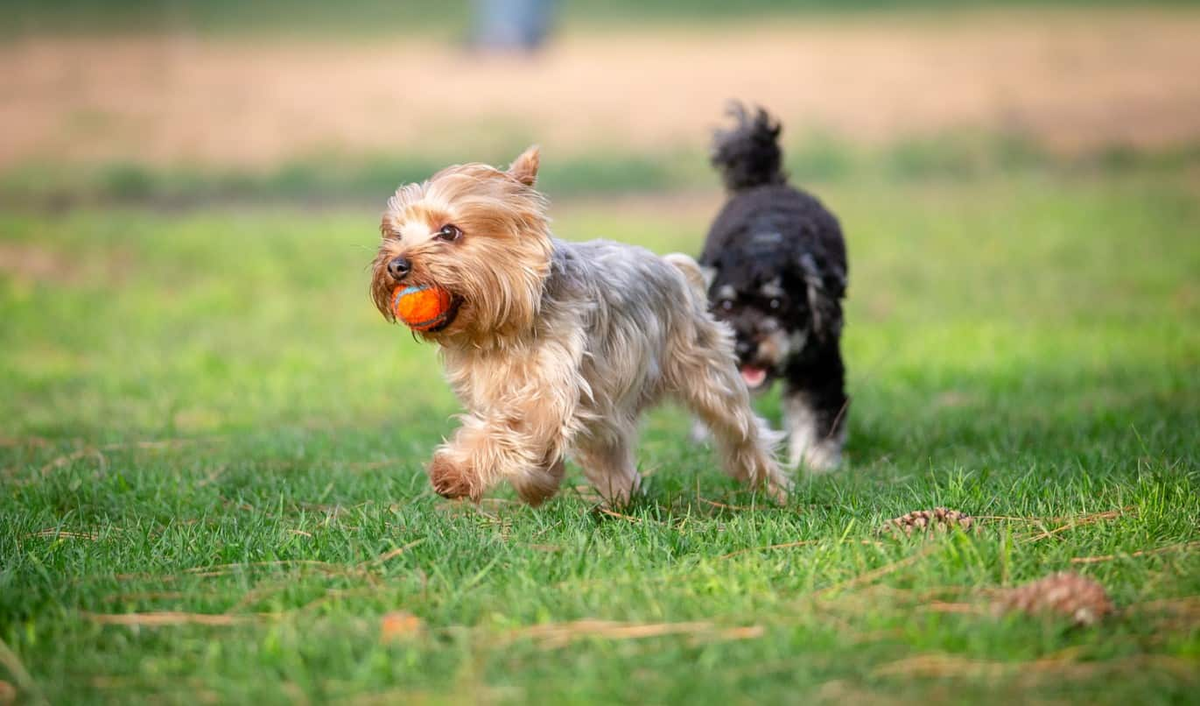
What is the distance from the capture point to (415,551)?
5.12 meters

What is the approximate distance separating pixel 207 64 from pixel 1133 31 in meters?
21.3

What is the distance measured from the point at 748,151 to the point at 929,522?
13.0 feet

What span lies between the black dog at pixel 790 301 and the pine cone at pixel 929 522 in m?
2.06

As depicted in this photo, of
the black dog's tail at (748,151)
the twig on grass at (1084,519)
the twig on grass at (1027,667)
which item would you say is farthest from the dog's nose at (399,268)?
the black dog's tail at (748,151)

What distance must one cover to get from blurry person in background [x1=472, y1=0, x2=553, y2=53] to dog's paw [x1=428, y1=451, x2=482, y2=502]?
27.5 metres

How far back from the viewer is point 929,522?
17.4 ft

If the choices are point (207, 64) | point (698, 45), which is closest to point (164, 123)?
point (207, 64)

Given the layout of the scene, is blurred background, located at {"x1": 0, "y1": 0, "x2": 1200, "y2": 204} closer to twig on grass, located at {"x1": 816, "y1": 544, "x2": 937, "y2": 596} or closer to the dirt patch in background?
the dirt patch in background

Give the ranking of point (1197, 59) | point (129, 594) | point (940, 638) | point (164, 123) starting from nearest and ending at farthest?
point (940, 638), point (129, 594), point (164, 123), point (1197, 59)

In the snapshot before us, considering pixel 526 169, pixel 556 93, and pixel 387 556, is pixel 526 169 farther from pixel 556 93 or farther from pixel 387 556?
pixel 556 93

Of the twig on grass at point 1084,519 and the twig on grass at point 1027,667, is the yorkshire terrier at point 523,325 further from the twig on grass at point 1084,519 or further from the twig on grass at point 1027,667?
the twig on grass at point 1027,667

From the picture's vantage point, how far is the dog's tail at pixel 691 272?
6809mm

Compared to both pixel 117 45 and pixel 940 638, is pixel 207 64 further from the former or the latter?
pixel 940 638

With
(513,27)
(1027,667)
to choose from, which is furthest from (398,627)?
(513,27)
